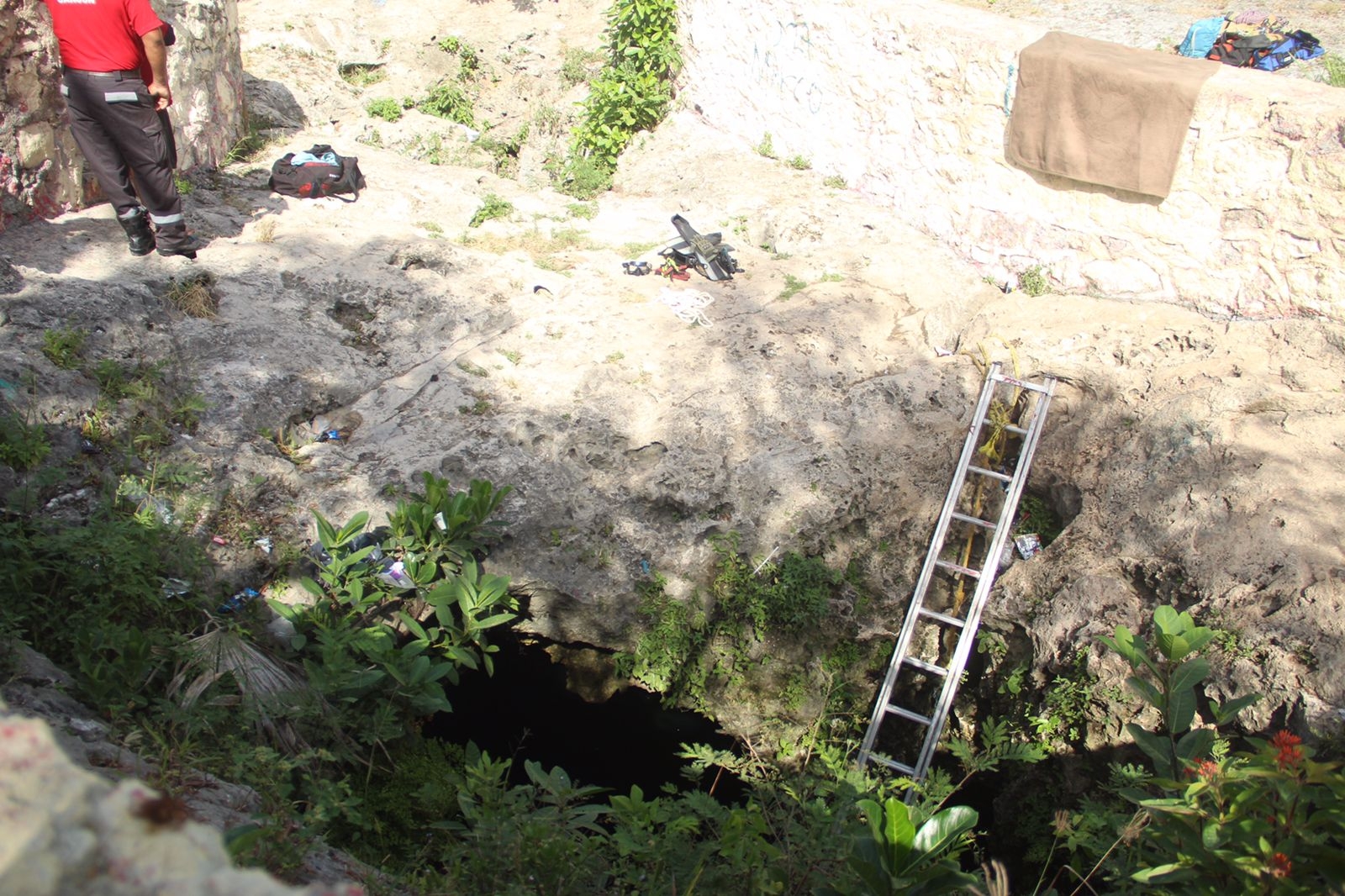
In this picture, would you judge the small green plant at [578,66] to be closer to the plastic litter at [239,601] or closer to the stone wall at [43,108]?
the stone wall at [43,108]

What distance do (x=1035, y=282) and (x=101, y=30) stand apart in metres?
6.56

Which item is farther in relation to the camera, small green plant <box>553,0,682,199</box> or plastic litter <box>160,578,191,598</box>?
small green plant <box>553,0,682,199</box>

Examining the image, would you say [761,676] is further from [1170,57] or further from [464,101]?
[464,101]

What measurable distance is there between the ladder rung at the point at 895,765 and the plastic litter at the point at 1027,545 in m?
1.60

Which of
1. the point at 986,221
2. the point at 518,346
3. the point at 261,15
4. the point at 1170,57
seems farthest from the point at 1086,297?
the point at 261,15

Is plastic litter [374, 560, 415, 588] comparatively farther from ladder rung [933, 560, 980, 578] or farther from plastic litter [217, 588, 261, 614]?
ladder rung [933, 560, 980, 578]

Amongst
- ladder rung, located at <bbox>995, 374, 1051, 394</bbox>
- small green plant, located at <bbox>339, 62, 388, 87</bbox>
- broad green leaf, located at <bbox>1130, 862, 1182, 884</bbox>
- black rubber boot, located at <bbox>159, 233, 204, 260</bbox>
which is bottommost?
ladder rung, located at <bbox>995, 374, 1051, 394</bbox>

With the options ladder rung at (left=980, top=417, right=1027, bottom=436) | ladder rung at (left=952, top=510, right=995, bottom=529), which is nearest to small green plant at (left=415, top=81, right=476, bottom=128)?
ladder rung at (left=980, top=417, right=1027, bottom=436)

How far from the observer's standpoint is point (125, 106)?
555cm

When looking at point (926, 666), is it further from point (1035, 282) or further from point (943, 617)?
point (1035, 282)

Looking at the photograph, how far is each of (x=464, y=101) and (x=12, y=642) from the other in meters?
8.32

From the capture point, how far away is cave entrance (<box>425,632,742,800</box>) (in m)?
5.64

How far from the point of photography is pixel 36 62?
5.80 m

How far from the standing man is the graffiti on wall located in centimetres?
507
